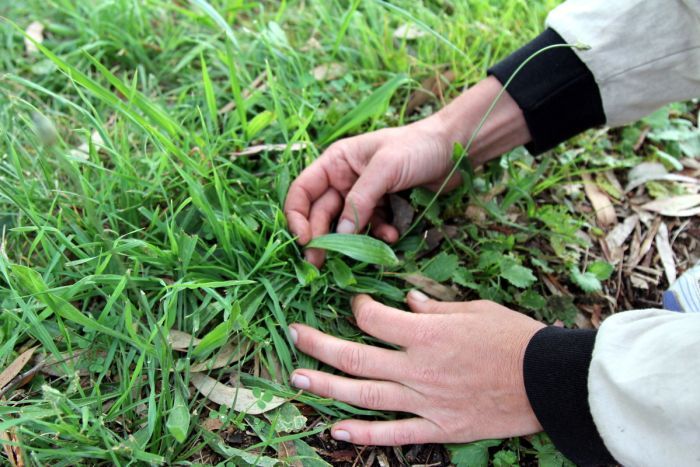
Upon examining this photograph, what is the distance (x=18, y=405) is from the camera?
1.31 metres

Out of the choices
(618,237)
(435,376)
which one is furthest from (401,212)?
(618,237)

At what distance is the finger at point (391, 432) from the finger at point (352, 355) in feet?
0.35

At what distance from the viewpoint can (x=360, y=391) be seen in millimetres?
1330

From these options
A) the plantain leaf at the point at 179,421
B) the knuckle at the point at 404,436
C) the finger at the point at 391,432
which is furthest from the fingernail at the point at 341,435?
the plantain leaf at the point at 179,421

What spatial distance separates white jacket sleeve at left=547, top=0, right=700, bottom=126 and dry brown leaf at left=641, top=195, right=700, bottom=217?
437 mm

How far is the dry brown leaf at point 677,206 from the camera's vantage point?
185 cm

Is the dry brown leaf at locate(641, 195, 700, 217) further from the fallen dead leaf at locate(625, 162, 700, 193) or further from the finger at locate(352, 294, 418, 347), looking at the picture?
the finger at locate(352, 294, 418, 347)

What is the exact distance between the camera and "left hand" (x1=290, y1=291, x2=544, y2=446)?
4.13 feet

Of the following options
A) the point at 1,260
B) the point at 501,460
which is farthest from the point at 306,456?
the point at 1,260

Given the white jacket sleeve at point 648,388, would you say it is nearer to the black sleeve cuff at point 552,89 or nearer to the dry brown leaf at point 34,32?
the black sleeve cuff at point 552,89

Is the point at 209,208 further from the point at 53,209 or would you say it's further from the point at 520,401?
the point at 520,401

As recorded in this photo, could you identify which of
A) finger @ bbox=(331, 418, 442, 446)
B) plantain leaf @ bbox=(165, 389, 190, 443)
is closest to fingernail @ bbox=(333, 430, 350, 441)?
finger @ bbox=(331, 418, 442, 446)

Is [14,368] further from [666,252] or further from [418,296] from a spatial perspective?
[666,252]

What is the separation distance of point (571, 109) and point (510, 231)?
1.28ft
